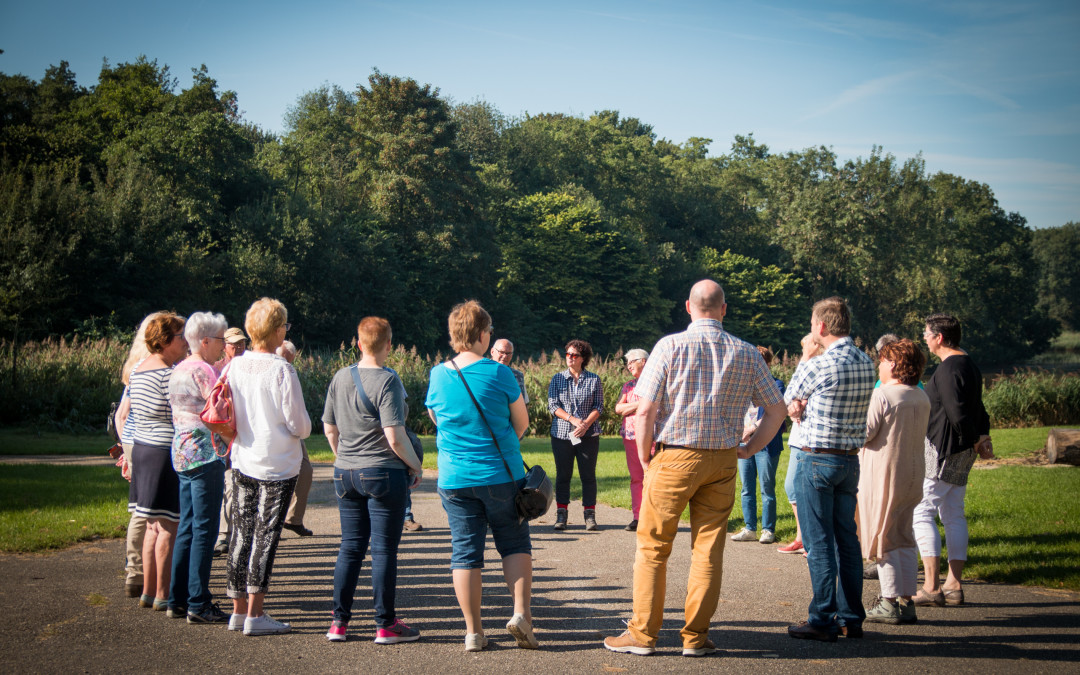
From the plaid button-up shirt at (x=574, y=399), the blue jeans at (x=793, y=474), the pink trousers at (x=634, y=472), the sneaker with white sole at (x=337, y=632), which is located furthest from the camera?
the plaid button-up shirt at (x=574, y=399)

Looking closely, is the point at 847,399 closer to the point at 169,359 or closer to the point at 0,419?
the point at 169,359

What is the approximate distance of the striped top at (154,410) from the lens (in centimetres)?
584

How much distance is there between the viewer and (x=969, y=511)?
956cm

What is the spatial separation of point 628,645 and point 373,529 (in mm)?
1764

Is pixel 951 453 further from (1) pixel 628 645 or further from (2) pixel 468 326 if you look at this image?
(2) pixel 468 326

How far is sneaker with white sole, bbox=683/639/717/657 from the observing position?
197 inches

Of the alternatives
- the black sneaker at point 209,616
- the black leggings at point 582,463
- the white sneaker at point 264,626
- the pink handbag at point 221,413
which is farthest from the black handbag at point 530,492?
the black leggings at point 582,463

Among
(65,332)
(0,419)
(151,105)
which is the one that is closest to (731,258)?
(151,105)

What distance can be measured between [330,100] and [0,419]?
5139 cm

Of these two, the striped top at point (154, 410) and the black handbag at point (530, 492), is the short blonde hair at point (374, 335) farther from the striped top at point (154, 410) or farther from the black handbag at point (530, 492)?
the striped top at point (154, 410)

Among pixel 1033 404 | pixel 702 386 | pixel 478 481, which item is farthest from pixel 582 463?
pixel 1033 404

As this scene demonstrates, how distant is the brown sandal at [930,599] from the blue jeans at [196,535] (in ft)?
16.7

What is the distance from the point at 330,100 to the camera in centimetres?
6606

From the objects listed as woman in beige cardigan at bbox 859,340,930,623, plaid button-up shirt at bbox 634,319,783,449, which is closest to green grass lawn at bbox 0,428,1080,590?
woman in beige cardigan at bbox 859,340,930,623
